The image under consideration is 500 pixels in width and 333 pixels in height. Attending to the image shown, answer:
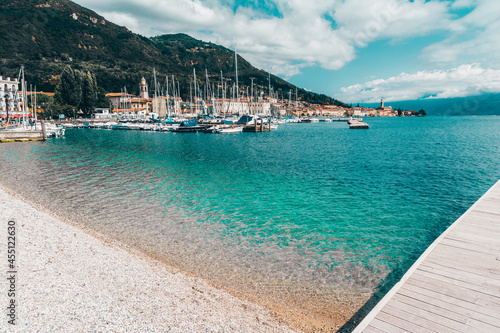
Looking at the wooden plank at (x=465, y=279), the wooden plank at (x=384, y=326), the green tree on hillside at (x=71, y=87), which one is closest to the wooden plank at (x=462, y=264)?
the wooden plank at (x=465, y=279)

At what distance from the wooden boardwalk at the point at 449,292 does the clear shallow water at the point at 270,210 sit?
1.75m

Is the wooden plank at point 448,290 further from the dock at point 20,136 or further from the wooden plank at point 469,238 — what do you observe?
the dock at point 20,136

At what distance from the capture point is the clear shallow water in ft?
29.3

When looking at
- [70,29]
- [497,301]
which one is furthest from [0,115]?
[70,29]

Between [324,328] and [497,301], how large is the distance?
130 inches

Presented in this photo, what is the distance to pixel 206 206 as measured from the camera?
1478 cm

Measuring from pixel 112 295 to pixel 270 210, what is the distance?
8.84 m

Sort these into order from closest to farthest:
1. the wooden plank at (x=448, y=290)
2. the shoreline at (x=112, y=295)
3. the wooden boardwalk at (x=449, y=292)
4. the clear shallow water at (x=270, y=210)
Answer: the wooden boardwalk at (x=449, y=292) → the shoreline at (x=112, y=295) → the wooden plank at (x=448, y=290) → the clear shallow water at (x=270, y=210)

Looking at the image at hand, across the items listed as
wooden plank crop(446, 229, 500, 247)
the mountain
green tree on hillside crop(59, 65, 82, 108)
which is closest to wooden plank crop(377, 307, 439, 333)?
wooden plank crop(446, 229, 500, 247)

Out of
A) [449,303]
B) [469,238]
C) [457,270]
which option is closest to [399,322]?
[449,303]

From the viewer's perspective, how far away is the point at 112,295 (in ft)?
20.7

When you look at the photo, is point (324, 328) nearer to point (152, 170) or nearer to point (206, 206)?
point (206, 206)

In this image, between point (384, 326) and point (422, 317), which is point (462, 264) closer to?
point (422, 317)

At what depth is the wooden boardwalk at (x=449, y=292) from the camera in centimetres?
489
